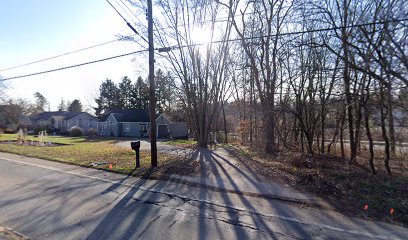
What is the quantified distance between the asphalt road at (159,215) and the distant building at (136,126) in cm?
3075

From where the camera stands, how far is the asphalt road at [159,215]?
4.34m

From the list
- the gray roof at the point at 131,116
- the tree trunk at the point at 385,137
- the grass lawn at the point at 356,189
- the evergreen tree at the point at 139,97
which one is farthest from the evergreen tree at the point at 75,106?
the tree trunk at the point at 385,137

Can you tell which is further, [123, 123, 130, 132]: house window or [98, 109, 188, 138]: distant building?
[123, 123, 130, 132]: house window

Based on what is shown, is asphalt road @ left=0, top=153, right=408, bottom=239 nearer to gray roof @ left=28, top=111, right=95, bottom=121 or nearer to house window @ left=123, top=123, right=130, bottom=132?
house window @ left=123, top=123, right=130, bottom=132

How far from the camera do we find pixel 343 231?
4.36 meters

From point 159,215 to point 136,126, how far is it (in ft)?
121

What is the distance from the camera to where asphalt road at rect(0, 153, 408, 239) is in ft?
14.3

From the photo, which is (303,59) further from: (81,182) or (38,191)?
(38,191)

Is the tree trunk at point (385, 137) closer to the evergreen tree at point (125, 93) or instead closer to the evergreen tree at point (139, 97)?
the evergreen tree at point (139, 97)

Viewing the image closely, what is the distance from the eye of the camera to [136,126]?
40.5 metres

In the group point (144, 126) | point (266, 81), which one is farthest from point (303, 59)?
point (144, 126)

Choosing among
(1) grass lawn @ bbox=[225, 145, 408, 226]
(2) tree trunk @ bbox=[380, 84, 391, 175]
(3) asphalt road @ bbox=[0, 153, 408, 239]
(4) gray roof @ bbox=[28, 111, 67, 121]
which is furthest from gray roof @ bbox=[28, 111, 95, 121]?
(2) tree trunk @ bbox=[380, 84, 391, 175]

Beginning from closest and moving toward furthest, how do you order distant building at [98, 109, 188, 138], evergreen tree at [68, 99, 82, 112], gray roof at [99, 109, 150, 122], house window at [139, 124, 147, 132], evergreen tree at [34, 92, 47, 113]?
distant building at [98, 109, 188, 138], house window at [139, 124, 147, 132], gray roof at [99, 109, 150, 122], evergreen tree at [68, 99, 82, 112], evergreen tree at [34, 92, 47, 113]

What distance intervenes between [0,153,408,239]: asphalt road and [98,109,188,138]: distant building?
101 ft
